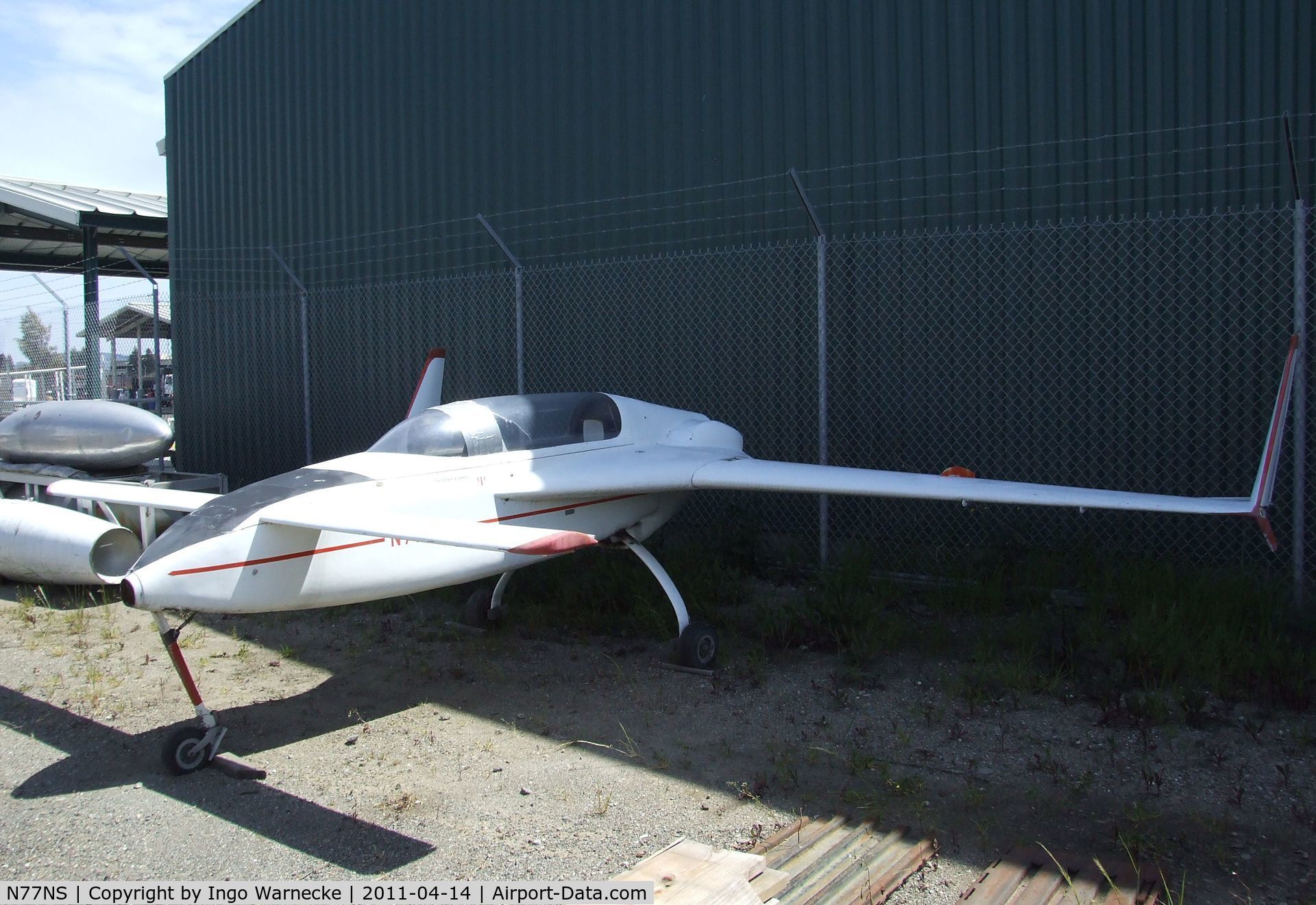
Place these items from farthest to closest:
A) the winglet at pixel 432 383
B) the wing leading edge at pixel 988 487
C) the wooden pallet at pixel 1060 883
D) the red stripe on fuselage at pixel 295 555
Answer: the winglet at pixel 432 383 → the wing leading edge at pixel 988 487 → the red stripe on fuselage at pixel 295 555 → the wooden pallet at pixel 1060 883

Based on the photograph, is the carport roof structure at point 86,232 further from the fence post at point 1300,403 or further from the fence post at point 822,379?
the fence post at point 1300,403

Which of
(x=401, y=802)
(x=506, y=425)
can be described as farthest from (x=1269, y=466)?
(x=401, y=802)

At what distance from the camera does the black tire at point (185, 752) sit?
4.45 m

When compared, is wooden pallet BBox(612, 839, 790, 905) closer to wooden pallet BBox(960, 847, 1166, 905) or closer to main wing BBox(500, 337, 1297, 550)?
wooden pallet BBox(960, 847, 1166, 905)

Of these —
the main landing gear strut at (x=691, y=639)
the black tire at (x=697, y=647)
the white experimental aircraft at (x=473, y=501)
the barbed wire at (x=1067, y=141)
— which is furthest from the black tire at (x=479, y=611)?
the barbed wire at (x=1067, y=141)

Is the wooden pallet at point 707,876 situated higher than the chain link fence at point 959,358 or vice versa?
the chain link fence at point 959,358

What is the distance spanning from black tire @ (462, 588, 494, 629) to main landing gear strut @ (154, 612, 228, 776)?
240 centimetres

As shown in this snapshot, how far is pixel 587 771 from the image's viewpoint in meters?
4.45

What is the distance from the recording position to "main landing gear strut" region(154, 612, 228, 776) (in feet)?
14.6

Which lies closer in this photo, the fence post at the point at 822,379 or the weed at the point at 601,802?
the weed at the point at 601,802

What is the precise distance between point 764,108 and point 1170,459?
179 inches

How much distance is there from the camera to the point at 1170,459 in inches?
281

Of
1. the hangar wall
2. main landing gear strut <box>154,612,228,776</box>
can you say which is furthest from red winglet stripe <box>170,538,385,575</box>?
the hangar wall

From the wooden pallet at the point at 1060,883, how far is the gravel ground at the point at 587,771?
95 mm
